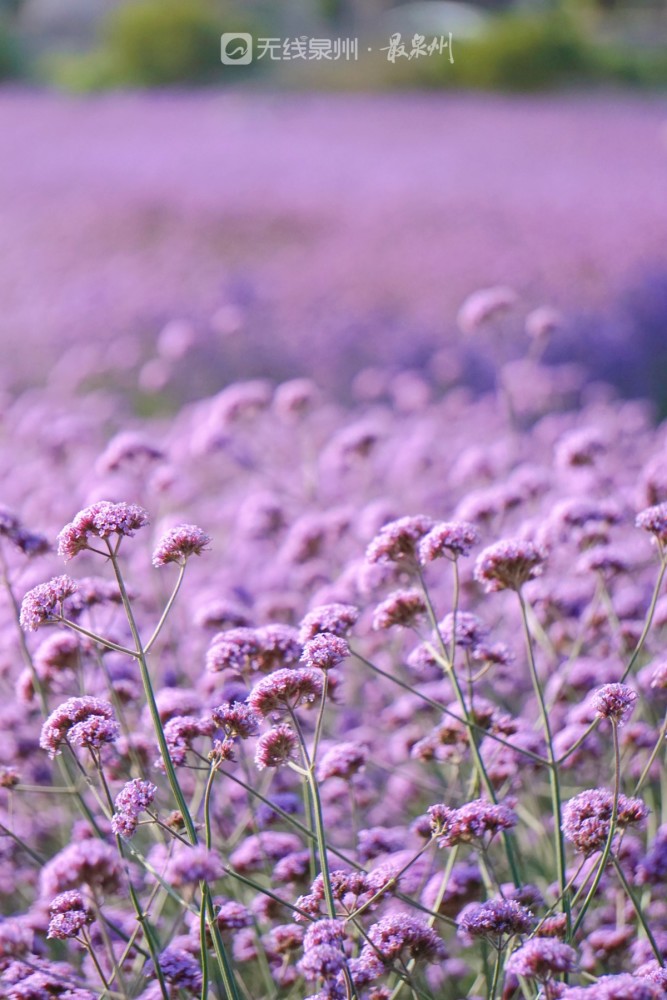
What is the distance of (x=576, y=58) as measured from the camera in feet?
59.5

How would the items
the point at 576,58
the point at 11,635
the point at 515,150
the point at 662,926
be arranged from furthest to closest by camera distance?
the point at 576,58 < the point at 515,150 < the point at 11,635 < the point at 662,926

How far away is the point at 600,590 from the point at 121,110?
571 inches

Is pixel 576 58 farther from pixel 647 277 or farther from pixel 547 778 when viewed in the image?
pixel 547 778

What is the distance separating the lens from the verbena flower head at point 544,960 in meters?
1.45

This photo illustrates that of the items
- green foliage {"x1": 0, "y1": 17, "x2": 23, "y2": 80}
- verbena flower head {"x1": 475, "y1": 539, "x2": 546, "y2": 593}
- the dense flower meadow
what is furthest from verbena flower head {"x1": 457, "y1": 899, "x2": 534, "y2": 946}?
green foliage {"x1": 0, "y1": 17, "x2": 23, "y2": 80}

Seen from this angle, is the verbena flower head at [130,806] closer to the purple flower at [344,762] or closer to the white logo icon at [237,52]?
the purple flower at [344,762]

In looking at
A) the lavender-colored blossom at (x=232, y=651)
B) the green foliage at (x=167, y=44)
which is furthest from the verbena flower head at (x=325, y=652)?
the green foliage at (x=167, y=44)

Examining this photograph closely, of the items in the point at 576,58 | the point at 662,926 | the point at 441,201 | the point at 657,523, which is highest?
the point at 576,58

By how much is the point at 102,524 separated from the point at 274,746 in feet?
1.41

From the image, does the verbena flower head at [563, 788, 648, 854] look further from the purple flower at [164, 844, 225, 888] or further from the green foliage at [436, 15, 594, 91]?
the green foliage at [436, 15, 594, 91]

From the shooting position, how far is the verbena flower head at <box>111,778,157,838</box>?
1.60m

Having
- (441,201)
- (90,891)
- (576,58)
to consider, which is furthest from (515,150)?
(90,891)

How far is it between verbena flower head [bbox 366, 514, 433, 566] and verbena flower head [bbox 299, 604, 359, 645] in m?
0.17

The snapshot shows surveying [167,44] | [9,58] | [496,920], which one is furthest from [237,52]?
[9,58]
